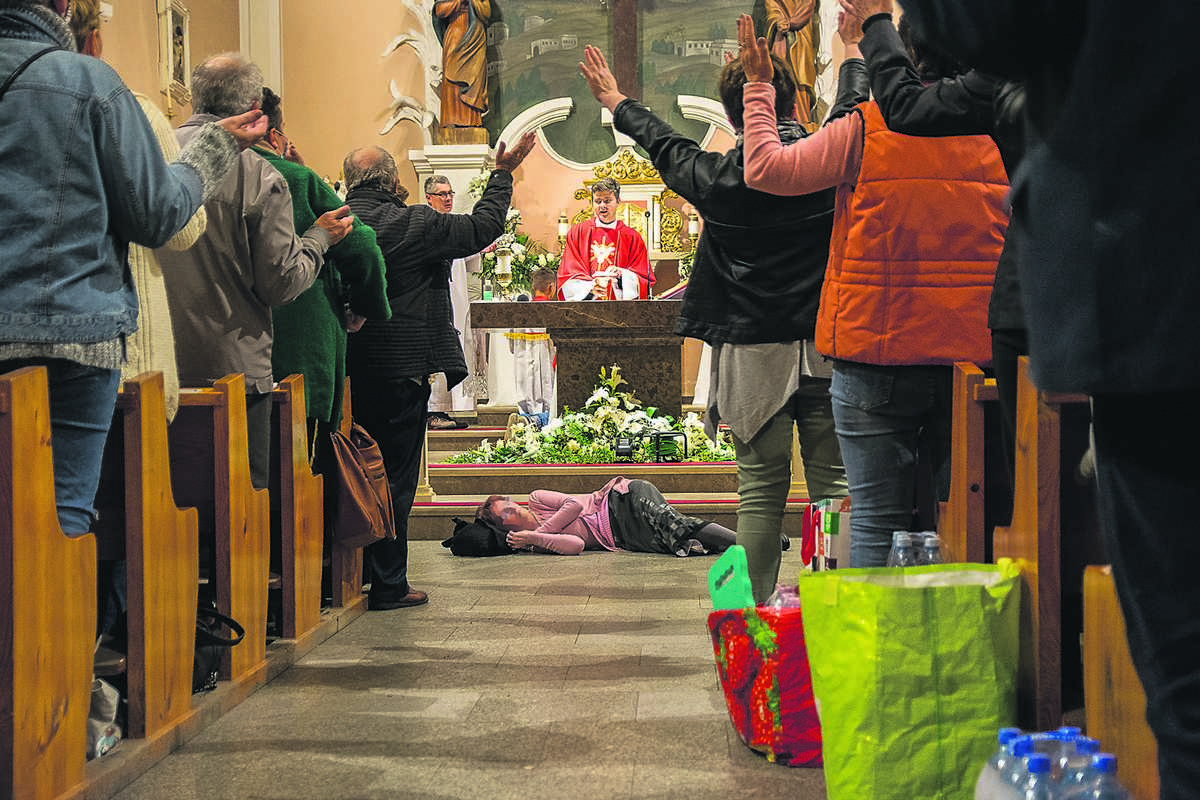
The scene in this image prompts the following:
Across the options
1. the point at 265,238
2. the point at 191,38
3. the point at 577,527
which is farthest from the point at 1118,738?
the point at 191,38

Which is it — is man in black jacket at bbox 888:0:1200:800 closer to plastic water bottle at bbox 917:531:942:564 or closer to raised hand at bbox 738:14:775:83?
plastic water bottle at bbox 917:531:942:564

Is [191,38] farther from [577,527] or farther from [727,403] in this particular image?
[727,403]

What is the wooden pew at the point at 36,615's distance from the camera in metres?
2.17

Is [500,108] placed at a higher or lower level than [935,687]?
higher

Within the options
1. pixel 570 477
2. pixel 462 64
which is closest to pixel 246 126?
pixel 570 477

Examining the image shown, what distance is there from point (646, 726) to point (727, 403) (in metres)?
0.84

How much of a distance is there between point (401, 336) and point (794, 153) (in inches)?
80.3

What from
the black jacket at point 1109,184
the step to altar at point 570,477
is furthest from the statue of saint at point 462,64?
the black jacket at point 1109,184

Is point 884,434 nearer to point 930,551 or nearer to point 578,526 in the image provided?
point 930,551

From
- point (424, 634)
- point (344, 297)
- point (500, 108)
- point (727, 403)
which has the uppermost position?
point (500, 108)

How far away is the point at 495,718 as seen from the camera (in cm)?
309

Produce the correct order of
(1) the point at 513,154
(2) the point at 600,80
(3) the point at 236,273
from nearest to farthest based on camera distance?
(2) the point at 600,80
(3) the point at 236,273
(1) the point at 513,154

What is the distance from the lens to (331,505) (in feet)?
14.4

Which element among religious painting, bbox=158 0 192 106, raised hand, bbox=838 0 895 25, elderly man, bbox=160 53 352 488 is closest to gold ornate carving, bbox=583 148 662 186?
religious painting, bbox=158 0 192 106
